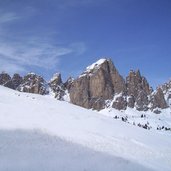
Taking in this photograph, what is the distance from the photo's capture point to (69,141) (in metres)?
30.3

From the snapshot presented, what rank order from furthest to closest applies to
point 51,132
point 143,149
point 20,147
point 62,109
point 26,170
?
point 62,109 → point 143,149 → point 51,132 → point 20,147 → point 26,170

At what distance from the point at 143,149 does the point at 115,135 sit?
4803 mm

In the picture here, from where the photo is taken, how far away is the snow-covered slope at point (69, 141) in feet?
83.6

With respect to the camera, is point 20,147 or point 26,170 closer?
point 26,170

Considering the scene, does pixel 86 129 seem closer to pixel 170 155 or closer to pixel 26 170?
pixel 170 155

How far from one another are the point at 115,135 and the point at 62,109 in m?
10.0

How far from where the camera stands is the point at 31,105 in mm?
43281

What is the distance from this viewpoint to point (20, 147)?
26141 millimetres

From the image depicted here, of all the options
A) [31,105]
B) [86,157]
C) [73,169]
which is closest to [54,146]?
[86,157]

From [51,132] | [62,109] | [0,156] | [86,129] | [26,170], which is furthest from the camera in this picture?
[62,109]

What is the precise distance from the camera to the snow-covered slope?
1003 inches

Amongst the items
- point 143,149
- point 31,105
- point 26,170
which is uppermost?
point 31,105

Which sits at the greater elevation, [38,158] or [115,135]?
[115,135]

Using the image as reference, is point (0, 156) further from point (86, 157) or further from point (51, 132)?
point (51, 132)
